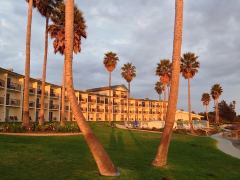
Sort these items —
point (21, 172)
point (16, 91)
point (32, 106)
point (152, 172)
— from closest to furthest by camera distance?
1. point (21, 172)
2. point (152, 172)
3. point (16, 91)
4. point (32, 106)

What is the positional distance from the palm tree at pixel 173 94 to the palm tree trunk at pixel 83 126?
3.11 meters

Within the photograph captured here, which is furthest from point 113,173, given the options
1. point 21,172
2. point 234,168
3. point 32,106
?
point 32,106

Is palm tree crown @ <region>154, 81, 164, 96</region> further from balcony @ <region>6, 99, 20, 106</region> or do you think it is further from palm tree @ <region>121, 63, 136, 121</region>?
balcony @ <region>6, 99, 20, 106</region>

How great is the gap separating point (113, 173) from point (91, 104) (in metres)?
86.0

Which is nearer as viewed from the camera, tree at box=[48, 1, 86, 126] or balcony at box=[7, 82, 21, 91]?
tree at box=[48, 1, 86, 126]

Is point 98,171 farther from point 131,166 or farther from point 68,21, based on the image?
point 68,21

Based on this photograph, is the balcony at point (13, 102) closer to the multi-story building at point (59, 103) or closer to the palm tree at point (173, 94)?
the multi-story building at point (59, 103)

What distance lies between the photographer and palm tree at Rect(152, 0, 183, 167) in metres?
13.6

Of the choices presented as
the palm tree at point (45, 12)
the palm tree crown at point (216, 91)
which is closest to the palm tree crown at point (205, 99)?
the palm tree crown at point (216, 91)

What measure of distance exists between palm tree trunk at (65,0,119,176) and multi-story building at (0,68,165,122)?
43874 mm

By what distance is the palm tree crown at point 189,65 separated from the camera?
58719mm

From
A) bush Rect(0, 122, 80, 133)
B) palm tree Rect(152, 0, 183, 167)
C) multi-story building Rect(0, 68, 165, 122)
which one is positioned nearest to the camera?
palm tree Rect(152, 0, 183, 167)

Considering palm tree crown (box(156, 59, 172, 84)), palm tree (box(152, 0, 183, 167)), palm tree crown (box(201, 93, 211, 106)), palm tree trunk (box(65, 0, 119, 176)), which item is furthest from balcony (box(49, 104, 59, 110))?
palm tree trunk (box(65, 0, 119, 176))

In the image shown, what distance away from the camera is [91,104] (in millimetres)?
96562
